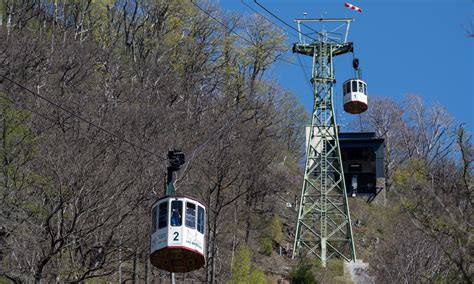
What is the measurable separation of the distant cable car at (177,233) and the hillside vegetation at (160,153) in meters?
2.43

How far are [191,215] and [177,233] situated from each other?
2.95 feet

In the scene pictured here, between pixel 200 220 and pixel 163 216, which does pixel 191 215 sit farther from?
pixel 163 216

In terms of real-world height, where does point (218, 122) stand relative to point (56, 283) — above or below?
above

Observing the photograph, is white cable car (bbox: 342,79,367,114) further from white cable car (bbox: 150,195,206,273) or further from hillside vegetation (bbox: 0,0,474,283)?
white cable car (bbox: 150,195,206,273)

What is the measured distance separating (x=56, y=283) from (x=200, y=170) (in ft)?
46.2

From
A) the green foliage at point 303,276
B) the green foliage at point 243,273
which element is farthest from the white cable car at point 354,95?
the green foliage at point 303,276

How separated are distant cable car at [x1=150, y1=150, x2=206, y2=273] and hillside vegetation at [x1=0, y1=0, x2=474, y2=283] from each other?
95.5 inches

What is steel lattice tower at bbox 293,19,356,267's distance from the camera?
1863 inches

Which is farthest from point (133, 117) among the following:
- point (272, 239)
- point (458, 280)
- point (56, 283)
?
point (458, 280)

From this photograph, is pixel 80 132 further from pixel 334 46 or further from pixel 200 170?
pixel 334 46

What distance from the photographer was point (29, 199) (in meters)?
30.0

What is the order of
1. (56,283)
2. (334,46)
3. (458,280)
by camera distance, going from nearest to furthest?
(458,280)
(56,283)
(334,46)

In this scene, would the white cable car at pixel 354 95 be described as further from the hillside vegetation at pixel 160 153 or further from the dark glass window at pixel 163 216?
the dark glass window at pixel 163 216

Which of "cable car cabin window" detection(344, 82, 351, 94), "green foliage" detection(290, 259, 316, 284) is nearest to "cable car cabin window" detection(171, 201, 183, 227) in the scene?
"green foliage" detection(290, 259, 316, 284)
